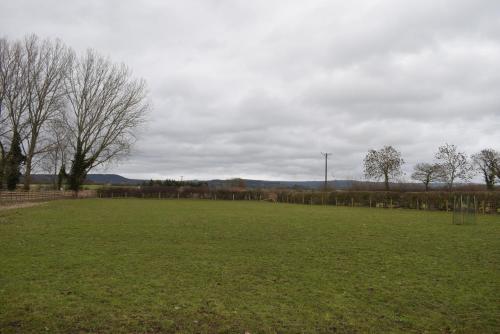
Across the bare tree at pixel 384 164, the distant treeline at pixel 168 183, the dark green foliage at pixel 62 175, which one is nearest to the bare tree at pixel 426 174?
the bare tree at pixel 384 164

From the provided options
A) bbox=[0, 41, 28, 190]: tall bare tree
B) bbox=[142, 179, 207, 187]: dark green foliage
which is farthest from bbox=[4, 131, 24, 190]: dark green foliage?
bbox=[142, 179, 207, 187]: dark green foliage

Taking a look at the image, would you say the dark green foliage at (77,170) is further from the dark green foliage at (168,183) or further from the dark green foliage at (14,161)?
the dark green foliage at (168,183)

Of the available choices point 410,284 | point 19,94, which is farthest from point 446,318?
point 19,94

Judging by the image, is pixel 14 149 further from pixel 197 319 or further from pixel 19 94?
pixel 197 319

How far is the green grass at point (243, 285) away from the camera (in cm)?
577

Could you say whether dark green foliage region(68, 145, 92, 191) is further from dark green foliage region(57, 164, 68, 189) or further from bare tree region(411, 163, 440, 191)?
bare tree region(411, 163, 440, 191)

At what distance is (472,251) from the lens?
41.0 ft

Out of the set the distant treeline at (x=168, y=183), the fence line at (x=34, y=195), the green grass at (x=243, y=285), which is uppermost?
the distant treeline at (x=168, y=183)

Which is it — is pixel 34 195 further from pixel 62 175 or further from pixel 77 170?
pixel 62 175

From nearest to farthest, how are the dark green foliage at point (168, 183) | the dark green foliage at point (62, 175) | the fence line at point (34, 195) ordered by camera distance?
the fence line at point (34, 195)
the dark green foliage at point (62, 175)
the dark green foliage at point (168, 183)

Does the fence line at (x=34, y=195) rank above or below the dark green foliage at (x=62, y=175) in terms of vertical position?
below

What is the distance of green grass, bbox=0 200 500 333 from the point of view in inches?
227

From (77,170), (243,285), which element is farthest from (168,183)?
(243,285)

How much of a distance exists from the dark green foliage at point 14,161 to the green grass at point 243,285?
30578 mm
